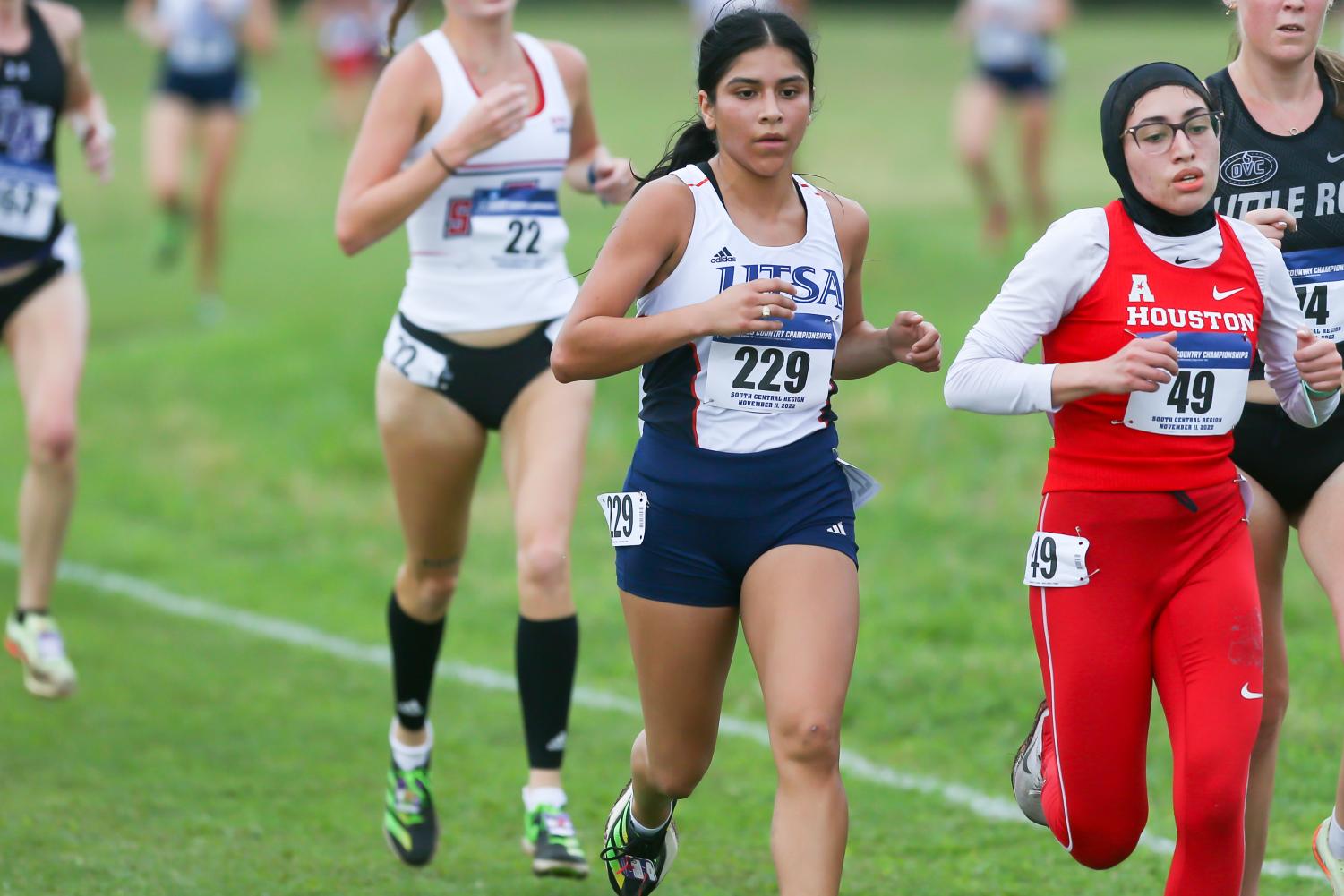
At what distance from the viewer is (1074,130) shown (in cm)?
2412

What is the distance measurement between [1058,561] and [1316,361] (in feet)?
Result: 2.44

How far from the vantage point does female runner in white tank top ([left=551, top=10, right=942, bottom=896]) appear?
4.39 meters

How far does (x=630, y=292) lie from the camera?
4465 mm

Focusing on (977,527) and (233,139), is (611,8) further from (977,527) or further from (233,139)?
(977,527)

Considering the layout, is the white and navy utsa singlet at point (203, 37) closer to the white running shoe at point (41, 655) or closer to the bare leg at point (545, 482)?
the white running shoe at point (41, 655)

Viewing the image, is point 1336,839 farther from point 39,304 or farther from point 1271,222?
point 39,304

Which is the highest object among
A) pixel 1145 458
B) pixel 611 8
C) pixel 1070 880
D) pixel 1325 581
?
pixel 1145 458

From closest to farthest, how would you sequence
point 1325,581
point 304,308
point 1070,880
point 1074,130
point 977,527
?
point 1325,581
point 1070,880
point 977,527
point 304,308
point 1074,130

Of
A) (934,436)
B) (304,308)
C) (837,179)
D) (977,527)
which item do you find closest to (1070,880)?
(977,527)

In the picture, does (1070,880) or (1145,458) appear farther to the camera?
(1070,880)

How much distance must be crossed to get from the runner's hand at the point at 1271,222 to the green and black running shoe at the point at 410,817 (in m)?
3.09

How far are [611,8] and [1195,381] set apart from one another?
169 ft

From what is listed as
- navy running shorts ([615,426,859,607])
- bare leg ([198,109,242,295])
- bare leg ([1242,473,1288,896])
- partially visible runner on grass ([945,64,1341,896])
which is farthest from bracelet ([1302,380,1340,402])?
bare leg ([198,109,242,295])

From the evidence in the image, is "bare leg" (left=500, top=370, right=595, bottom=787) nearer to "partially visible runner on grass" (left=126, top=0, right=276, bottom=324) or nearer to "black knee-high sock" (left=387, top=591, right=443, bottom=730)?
"black knee-high sock" (left=387, top=591, right=443, bottom=730)
